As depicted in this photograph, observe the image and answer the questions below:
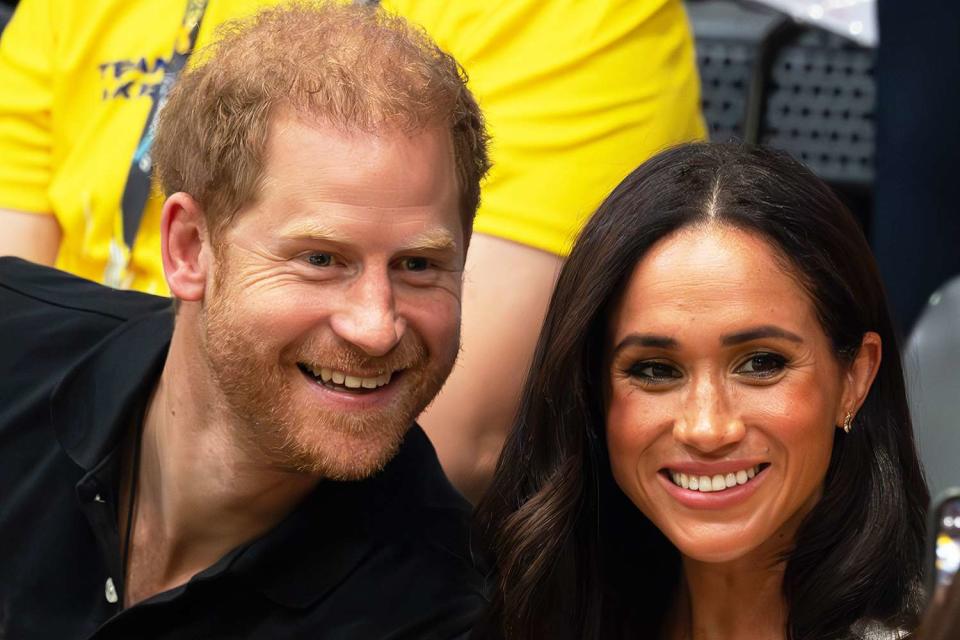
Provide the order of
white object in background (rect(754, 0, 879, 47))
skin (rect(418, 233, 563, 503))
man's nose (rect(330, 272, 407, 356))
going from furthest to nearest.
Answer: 1. white object in background (rect(754, 0, 879, 47))
2. skin (rect(418, 233, 563, 503))
3. man's nose (rect(330, 272, 407, 356))

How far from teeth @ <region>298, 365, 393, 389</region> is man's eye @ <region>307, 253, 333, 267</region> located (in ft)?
0.43

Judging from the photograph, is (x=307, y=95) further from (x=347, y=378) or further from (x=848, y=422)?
(x=848, y=422)

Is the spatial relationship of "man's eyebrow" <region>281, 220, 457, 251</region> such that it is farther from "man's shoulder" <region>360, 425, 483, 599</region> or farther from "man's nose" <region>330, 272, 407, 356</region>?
"man's shoulder" <region>360, 425, 483, 599</region>

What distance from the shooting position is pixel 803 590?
6.43 feet

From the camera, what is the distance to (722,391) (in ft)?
6.11

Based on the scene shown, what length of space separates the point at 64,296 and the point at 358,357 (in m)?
0.72

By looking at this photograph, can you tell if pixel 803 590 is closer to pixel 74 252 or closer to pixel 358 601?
pixel 358 601

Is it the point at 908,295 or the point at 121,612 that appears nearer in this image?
the point at 121,612

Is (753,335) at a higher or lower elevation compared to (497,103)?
lower

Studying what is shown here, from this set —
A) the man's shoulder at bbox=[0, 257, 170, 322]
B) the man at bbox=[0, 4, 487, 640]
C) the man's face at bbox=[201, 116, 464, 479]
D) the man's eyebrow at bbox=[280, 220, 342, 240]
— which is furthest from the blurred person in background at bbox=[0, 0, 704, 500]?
the man's eyebrow at bbox=[280, 220, 342, 240]

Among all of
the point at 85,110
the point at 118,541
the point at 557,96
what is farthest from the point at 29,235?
the point at 557,96

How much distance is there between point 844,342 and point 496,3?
0.97m

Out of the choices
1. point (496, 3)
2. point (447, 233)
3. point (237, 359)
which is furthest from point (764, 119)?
point (237, 359)

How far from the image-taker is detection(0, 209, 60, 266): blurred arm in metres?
2.88
